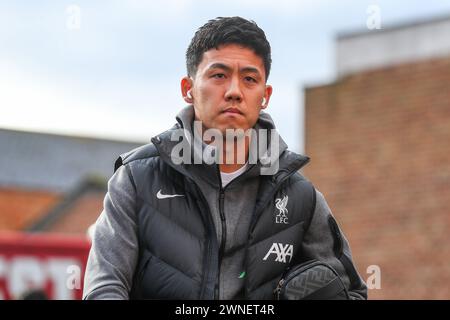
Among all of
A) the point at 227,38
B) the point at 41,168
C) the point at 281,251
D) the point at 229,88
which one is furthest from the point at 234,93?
the point at 41,168

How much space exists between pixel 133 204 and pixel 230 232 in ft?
1.04

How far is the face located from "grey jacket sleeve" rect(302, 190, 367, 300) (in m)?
0.39

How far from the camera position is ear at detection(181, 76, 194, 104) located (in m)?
3.99

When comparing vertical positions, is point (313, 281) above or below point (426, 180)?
below

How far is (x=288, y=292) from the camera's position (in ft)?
12.0

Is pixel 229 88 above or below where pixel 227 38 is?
below

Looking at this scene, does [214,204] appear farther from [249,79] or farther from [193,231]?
[249,79]

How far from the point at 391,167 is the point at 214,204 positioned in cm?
1466

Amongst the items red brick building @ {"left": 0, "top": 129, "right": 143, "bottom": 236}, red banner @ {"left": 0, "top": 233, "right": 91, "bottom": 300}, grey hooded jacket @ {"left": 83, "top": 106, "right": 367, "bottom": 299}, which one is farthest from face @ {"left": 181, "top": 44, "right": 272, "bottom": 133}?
red brick building @ {"left": 0, "top": 129, "right": 143, "bottom": 236}

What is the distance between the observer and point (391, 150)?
18.4 meters

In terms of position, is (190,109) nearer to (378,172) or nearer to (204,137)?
→ (204,137)

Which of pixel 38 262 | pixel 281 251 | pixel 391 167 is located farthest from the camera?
pixel 391 167

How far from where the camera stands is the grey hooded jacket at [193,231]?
3723 mm
